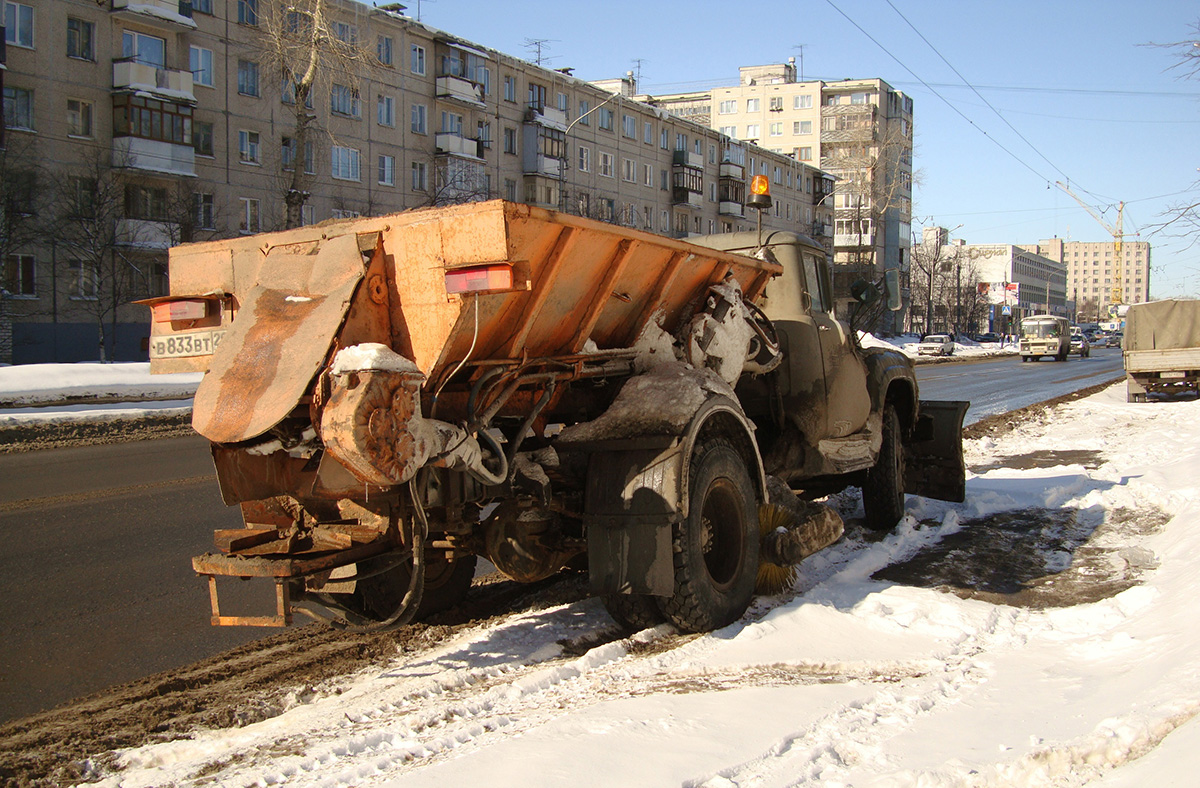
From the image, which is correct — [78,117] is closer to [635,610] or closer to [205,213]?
[205,213]

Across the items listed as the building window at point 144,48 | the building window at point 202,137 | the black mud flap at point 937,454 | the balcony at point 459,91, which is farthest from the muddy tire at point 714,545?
the balcony at point 459,91

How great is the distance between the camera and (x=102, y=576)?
614cm

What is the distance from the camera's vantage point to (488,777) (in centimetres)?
317

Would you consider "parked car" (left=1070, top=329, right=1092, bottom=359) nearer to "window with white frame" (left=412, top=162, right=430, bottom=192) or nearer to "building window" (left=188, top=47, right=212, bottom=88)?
"window with white frame" (left=412, top=162, right=430, bottom=192)

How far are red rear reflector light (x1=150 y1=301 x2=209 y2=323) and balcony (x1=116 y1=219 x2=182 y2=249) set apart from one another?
3240 cm

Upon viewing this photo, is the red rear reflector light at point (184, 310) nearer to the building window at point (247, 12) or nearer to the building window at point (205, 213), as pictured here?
the building window at point (205, 213)

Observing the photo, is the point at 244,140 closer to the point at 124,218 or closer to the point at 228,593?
the point at 124,218

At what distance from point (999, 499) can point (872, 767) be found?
632 centimetres

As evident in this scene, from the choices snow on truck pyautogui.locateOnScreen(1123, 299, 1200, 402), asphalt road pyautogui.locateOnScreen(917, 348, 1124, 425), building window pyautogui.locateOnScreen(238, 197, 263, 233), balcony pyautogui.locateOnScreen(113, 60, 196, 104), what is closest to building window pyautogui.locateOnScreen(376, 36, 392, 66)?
building window pyautogui.locateOnScreen(238, 197, 263, 233)

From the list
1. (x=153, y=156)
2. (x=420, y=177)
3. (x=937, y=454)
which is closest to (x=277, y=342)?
(x=937, y=454)

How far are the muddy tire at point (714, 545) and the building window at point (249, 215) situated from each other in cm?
3706

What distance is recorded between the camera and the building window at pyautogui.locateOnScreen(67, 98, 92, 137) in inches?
1348

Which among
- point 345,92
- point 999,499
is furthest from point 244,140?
point 999,499

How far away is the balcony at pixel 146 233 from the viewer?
34438mm
